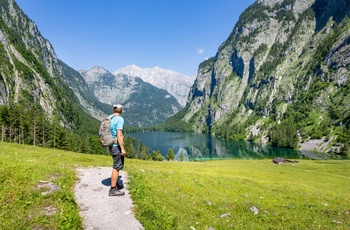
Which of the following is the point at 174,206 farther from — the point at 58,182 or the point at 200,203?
the point at 58,182

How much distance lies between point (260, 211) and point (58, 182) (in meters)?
12.8

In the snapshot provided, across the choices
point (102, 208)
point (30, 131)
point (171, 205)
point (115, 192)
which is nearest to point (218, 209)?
point (171, 205)

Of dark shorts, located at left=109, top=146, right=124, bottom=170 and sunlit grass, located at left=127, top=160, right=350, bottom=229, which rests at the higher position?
dark shorts, located at left=109, top=146, right=124, bottom=170

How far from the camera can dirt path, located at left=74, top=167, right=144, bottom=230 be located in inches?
385

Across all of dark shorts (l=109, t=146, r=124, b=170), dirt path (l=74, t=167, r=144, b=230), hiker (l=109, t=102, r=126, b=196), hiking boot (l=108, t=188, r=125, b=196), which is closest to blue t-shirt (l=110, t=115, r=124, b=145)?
hiker (l=109, t=102, r=126, b=196)

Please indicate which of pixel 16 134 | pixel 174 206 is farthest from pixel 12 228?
pixel 16 134

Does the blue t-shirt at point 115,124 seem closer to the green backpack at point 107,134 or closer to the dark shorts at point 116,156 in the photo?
the green backpack at point 107,134

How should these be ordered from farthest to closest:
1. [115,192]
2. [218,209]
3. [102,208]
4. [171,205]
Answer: [218,209]
[171,205]
[115,192]
[102,208]

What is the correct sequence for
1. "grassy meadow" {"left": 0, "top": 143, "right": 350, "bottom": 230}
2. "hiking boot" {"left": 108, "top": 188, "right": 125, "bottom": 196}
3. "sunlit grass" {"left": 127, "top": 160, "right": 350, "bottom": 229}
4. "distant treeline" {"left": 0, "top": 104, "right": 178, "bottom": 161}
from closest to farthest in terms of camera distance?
"grassy meadow" {"left": 0, "top": 143, "right": 350, "bottom": 230} → "sunlit grass" {"left": 127, "top": 160, "right": 350, "bottom": 229} → "hiking boot" {"left": 108, "top": 188, "right": 125, "bottom": 196} → "distant treeline" {"left": 0, "top": 104, "right": 178, "bottom": 161}

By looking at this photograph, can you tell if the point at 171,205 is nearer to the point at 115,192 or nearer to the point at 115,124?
the point at 115,192

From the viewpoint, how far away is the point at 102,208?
444 inches

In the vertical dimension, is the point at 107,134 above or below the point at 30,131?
below

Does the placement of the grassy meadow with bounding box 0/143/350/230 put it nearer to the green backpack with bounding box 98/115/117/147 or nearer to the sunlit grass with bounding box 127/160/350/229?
the sunlit grass with bounding box 127/160/350/229

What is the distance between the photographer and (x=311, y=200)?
21.8m
